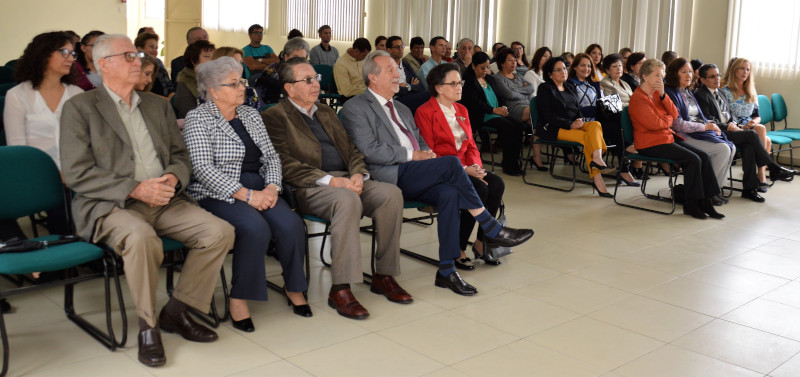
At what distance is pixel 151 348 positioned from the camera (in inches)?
112

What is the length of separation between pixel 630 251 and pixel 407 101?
2.08m

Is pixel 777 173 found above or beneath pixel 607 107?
beneath

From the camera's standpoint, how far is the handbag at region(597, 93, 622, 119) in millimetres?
6988

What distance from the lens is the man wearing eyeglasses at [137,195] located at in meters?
2.89

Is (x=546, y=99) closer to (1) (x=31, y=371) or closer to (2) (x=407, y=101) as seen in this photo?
(2) (x=407, y=101)

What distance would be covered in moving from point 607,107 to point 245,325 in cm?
484

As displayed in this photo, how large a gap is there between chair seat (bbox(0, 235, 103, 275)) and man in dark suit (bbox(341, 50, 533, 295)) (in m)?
1.64

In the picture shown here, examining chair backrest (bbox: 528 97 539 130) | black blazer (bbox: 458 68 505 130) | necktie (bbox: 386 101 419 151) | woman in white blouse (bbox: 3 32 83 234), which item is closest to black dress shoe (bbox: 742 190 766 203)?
chair backrest (bbox: 528 97 539 130)

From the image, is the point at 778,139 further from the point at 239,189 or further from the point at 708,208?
the point at 239,189

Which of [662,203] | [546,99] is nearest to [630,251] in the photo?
[662,203]

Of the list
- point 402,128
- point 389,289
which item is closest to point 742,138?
point 402,128

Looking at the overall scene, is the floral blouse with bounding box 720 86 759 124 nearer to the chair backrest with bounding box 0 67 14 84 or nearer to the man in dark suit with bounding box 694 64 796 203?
the man in dark suit with bounding box 694 64 796 203

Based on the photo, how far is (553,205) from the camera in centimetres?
616

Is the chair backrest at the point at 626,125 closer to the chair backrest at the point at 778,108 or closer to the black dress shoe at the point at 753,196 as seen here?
the black dress shoe at the point at 753,196
